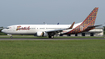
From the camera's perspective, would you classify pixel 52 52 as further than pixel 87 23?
No

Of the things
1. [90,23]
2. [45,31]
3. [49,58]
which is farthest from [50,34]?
[49,58]

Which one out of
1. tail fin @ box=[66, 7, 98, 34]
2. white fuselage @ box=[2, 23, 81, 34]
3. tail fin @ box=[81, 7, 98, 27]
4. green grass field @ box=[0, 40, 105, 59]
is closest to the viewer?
green grass field @ box=[0, 40, 105, 59]

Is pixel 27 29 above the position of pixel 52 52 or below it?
above

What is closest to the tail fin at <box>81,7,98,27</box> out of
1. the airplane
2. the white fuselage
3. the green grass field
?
the airplane

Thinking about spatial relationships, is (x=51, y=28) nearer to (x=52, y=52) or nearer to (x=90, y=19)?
(x=90, y=19)

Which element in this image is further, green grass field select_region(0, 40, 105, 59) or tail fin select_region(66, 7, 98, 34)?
tail fin select_region(66, 7, 98, 34)

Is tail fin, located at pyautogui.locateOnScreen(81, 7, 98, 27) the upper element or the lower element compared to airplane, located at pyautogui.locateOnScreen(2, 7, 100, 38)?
upper

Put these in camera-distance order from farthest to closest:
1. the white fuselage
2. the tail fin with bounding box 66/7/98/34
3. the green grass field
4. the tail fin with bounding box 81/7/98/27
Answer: the tail fin with bounding box 81/7/98/27 < the tail fin with bounding box 66/7/98/34 < the white fuselage < the green grass field

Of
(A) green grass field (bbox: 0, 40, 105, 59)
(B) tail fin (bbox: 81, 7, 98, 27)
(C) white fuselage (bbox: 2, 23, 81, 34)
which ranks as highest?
(B) tail fin (bbox: 81, 7, 98, 27)

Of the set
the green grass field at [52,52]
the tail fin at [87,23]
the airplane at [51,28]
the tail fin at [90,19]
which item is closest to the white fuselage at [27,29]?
the airplane at [51,28]

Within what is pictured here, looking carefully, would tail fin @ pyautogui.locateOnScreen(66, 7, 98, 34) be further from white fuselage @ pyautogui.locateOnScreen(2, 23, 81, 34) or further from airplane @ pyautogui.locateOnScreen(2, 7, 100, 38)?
white fuselage @ pyautogui.locateOnScreen(2, 23, 81, 34)

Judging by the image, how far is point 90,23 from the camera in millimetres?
44062

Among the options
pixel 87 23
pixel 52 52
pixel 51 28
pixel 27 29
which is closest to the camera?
pixel 52 52

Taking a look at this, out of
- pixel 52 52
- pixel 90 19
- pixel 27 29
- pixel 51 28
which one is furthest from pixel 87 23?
pixel 52 52
